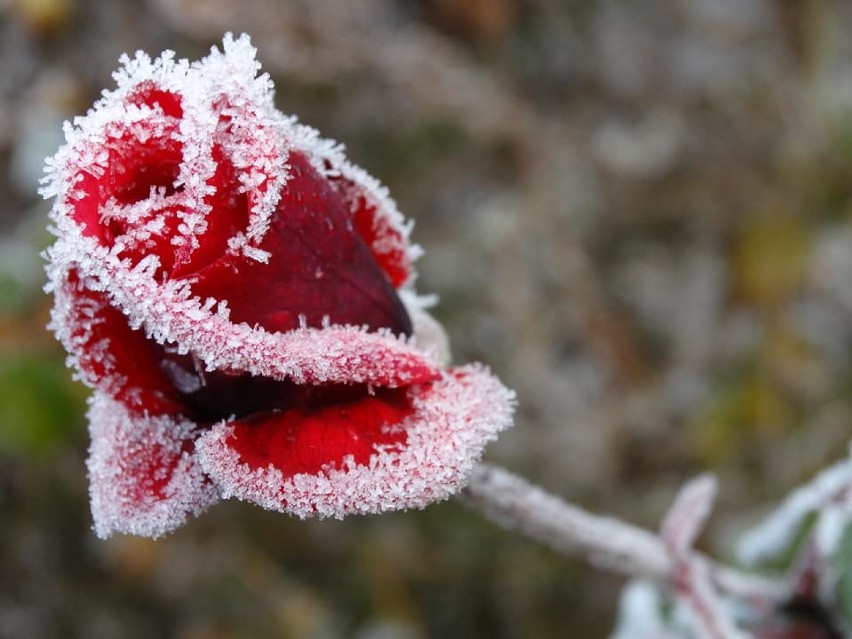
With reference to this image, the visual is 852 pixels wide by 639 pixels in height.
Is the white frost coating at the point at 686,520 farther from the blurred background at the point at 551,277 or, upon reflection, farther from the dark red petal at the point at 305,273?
the blurred background at the point at 551,277

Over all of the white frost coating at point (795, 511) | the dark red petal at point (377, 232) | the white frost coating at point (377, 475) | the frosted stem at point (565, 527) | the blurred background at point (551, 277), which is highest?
the blurred background at point (551, 277)

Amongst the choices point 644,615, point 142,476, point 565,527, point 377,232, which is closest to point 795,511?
point 644,615

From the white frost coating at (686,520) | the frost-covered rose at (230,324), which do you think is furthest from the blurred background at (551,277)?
the frost-covered rose at (230,324)

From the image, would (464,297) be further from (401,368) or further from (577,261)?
(401,368)

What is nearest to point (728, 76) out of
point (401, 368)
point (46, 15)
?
point (46, 15)

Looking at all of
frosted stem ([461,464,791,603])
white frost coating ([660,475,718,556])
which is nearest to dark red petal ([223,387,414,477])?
frosted stem ([461,464,791,603])

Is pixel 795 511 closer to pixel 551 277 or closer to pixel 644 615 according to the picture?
pixel 644 615
